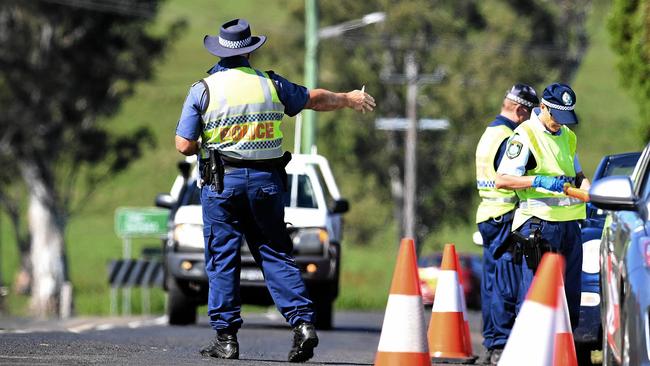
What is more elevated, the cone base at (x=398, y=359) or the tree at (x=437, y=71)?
the tree at (x=437, y=71)

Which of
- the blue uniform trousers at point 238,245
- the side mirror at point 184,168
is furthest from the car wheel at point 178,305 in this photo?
the blue uniform trousers at point 238,245

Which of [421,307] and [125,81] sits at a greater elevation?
[125,81]

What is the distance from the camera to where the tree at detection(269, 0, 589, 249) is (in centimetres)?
5103

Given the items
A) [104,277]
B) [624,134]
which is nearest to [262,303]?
[104,277]

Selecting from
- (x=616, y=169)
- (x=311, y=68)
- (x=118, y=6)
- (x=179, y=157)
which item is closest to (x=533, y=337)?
(x=616, y=169)

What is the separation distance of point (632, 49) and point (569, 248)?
45.2 feet

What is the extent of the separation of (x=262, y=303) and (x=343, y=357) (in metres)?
6.20

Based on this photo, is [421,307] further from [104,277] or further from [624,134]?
[624,134]

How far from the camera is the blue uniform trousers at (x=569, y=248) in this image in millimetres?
10477

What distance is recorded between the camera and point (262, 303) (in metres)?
18.0

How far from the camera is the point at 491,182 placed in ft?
38.4

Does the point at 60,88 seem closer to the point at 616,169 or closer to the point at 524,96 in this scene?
the point at 616,169

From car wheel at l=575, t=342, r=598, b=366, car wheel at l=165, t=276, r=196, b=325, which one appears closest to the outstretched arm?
car wheel at l=575, t=342, r=598, b=366

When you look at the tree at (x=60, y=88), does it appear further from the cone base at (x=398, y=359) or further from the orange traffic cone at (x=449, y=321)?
the cone base at (x=398, y=359)
